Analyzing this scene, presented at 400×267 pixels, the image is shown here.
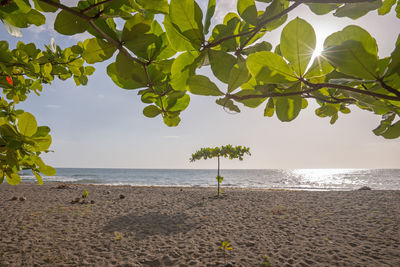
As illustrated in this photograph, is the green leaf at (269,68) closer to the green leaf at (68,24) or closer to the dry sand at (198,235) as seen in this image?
the green leaf at (68,24)

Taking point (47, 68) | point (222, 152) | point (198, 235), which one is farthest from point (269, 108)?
point (222, 152)

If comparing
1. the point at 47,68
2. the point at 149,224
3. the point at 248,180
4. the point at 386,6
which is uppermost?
the point at 386,6

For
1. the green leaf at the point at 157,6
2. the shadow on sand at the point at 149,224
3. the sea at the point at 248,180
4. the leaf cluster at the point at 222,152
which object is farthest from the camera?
the sea at the point at 248,180

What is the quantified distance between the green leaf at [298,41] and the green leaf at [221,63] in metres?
0.09

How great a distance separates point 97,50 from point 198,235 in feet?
13.7

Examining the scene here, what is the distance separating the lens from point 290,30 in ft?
1.00

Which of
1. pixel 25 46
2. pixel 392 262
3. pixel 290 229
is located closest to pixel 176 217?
pixel 290 229

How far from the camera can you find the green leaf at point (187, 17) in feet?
1.07

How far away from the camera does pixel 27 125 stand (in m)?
0.55

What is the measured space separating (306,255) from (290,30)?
12.4 feet

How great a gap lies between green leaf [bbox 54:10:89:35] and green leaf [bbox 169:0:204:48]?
18 centimetres

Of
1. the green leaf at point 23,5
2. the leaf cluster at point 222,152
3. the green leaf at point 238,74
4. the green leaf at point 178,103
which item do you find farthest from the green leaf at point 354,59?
the leaf cluster at point 222,152

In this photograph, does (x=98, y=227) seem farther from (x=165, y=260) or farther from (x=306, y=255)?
(x=306, y=255)

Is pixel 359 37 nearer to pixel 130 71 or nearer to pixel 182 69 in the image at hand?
pixel 182 69
